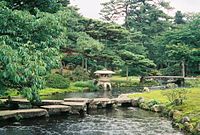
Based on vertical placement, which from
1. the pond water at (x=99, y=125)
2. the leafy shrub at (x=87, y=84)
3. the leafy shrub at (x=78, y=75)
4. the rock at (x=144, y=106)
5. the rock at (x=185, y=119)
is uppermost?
the leafy shrub at (x=78, y=75)

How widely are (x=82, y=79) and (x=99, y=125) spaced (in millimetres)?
24463

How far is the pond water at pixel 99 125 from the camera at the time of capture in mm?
17984

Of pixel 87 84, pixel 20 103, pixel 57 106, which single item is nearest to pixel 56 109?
pixel 57 106

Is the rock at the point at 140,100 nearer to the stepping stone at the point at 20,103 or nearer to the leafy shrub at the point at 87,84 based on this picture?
the stepping stone at the point at 20,103

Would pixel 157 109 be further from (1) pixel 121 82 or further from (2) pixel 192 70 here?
(2) pixel 192 70

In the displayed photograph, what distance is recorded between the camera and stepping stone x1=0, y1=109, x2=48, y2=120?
2041cm

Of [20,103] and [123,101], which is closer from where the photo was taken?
[20,103]

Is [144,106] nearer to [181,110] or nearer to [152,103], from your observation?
[152,103]

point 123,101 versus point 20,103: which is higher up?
point 20,103

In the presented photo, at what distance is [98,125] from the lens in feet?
65.2

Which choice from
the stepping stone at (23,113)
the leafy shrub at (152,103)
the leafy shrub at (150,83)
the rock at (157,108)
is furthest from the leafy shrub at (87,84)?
the stepping stone at (23,113)

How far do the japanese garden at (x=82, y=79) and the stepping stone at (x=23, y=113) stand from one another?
0.06 metres

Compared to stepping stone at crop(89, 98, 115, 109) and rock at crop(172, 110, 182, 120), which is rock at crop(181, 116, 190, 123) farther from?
stepping stone at crop(89, 98, 115, 109)

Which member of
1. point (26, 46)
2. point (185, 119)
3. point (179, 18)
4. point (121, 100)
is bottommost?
point (185, 119)
